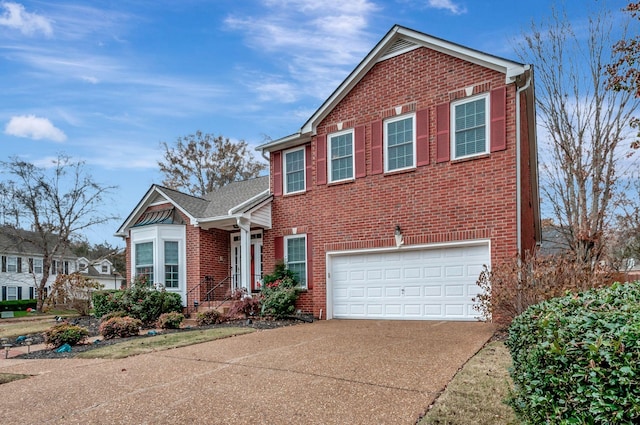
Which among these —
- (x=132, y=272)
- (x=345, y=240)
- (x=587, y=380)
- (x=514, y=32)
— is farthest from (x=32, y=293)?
(x=587, y=380)

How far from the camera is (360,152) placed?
12.3m

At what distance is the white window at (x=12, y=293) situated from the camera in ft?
113

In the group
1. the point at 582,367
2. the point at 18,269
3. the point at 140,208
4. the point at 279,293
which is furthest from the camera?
the point at 18,269

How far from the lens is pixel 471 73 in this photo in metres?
10.6

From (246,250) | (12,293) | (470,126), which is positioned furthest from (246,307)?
(12,293)

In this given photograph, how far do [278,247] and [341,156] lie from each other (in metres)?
3.69

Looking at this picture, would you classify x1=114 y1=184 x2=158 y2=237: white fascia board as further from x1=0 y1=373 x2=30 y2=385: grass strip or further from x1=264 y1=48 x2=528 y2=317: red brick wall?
x1=0 y1=373 x2=30 y2=385: grass strip

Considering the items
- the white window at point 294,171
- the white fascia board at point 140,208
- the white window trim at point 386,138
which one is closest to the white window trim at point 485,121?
the white window trim at point 386,138

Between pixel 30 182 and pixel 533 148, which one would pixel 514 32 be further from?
pixel 30 182

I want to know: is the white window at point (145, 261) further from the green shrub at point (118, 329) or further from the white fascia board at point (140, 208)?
the green shrub at point (118, 329)

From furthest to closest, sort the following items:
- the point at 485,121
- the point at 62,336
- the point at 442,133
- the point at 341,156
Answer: the point at 341,156 < the point at 442,133 < the point at 485,121 < the point at 62,336

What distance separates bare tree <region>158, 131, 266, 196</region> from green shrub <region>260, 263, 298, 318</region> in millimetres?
20470

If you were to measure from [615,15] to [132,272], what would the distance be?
72.0 feet

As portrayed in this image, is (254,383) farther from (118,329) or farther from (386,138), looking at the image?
(386,138)
